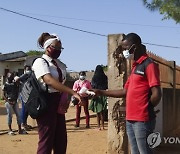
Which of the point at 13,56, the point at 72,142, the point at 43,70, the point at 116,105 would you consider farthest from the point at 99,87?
the point at 13,56

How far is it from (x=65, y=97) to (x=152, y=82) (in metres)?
1.03

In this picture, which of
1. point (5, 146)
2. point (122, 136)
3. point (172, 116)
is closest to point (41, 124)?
point (122, 136)

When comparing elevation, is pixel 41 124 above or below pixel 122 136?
above

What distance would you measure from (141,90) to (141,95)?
5 centimetres

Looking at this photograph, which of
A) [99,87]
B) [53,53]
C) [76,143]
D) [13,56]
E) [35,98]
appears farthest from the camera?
[13,56]

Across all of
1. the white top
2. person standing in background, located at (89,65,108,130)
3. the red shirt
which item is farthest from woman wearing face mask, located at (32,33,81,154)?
person standing in background, located at (89,65,108,130)

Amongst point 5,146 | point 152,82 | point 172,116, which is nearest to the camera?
point 152,82

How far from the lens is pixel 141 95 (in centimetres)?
389

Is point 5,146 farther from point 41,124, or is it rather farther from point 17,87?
point 41,124

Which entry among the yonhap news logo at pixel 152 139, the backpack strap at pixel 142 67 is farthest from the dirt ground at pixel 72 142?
the backpack strap at pixel 142 67

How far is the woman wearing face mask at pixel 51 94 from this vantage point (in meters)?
3.96

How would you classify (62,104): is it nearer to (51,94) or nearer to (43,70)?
(51,94)

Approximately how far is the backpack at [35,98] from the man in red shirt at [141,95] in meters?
0.89

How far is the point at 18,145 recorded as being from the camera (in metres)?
8.17
